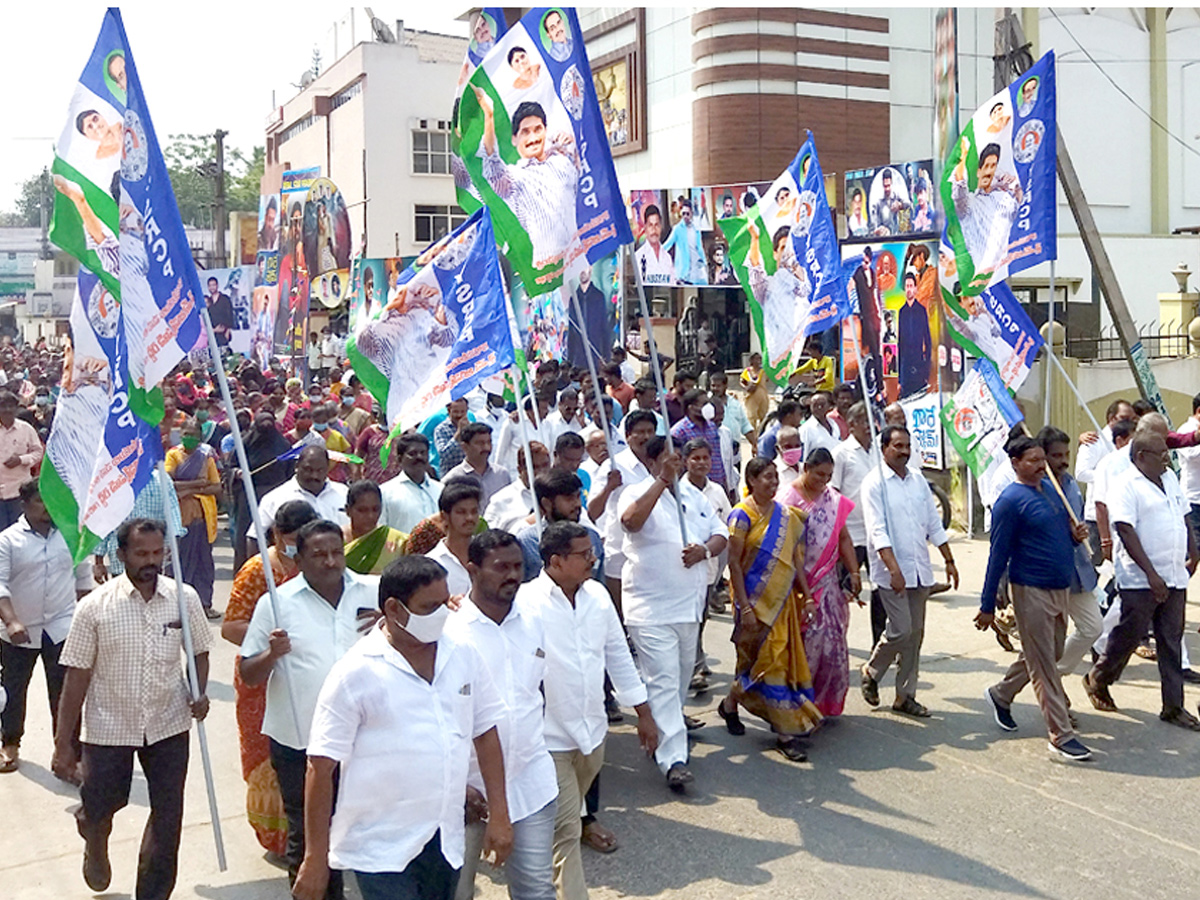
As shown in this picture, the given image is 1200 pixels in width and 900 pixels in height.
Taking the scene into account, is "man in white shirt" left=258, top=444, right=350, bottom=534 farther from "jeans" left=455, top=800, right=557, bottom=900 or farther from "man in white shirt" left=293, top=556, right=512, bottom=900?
"man in white shirt" left=293, top=556, right=512, bottom=900

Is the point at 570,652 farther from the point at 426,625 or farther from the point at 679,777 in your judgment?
the point at 679,777

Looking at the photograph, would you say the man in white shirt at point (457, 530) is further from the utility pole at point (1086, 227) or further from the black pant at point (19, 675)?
the utility pole at point (1086, 227)

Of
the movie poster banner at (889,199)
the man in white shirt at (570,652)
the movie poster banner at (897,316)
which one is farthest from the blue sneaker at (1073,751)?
the movie poster banner at (889,199)

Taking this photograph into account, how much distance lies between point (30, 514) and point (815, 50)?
25.7 meters

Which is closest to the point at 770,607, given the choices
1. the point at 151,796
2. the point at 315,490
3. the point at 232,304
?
the point at 315,490

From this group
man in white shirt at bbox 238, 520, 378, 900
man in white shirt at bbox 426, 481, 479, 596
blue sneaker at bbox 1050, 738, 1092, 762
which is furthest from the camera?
blue sneaker at bbox 1050, 738, 1092, 762

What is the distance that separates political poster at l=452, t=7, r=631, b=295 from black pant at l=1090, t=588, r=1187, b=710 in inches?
135

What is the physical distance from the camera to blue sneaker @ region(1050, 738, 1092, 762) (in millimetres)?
6469

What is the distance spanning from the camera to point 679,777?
20.1 feet

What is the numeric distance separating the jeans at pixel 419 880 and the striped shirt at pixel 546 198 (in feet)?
12.1

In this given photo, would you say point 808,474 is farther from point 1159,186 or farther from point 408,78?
point 408,78

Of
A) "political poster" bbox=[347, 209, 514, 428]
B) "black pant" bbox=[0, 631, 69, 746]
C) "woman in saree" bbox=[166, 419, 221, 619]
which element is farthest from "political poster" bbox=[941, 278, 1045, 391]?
"black pant" bbox=[0, 631, 69, 746]

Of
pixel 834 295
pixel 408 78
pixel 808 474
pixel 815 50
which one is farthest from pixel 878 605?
pixel 408 78

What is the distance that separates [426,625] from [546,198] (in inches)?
143
